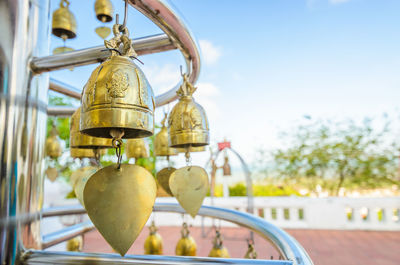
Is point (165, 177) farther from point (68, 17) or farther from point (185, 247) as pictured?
point (68, 17)

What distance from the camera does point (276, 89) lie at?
1127 cm

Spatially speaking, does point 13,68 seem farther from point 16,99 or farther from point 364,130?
point 364,130

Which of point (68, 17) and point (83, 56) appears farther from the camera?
point (68, 17)

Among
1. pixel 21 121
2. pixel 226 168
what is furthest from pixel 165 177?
pixel 226 168

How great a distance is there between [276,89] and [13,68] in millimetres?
11381

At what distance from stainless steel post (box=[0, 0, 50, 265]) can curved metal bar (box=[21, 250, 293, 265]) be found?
0.65 feet

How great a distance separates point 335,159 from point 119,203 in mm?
8764

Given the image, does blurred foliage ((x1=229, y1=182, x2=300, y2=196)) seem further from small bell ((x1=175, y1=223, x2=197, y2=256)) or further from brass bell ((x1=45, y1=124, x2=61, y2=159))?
brass bell ((x1=45, y1=124, x2=61, y2=159))

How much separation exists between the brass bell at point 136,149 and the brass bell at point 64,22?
1029mm

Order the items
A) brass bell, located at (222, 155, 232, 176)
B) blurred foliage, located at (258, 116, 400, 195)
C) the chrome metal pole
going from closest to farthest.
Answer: the chrome metal pole < brass bell, located at (222, 155, 232, 176) < blurred foliage, located at (258, 116, 400, 195)

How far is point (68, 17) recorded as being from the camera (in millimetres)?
1682

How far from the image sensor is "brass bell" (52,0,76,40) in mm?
1636

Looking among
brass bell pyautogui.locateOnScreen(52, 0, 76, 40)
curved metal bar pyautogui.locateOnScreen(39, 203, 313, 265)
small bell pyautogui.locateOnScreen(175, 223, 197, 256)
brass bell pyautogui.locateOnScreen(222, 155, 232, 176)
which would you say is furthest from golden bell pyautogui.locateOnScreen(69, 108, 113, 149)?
brass bell pyautogui.locateOnScreen(222, 155, 232, 176)

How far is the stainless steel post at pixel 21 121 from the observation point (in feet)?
2.36
